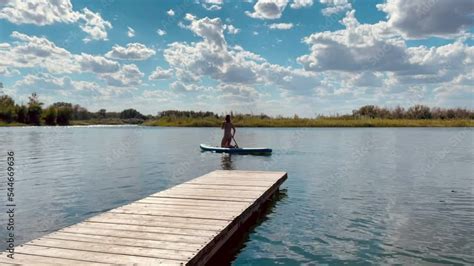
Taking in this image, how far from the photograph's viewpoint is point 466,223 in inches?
433

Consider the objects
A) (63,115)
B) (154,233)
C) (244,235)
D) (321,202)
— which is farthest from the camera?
(63,115)

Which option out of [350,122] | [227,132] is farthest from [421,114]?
[227,132]

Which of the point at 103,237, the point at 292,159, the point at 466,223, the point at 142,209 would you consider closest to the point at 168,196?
the point at 142,209

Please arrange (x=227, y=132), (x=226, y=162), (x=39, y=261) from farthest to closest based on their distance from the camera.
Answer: (x=227, y=132), (x=226, y=162), (x=39, y=261)

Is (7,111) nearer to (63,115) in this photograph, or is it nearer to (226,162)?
(63,115)

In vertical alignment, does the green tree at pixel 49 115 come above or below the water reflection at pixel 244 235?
above

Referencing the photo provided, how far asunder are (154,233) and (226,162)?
18.0m

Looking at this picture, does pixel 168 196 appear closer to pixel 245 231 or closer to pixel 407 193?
pixel 245 231

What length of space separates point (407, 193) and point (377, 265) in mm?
8193

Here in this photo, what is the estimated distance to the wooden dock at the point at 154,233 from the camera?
6.22m

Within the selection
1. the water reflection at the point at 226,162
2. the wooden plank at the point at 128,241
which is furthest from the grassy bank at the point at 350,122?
the wooden plank at the point at 128,241

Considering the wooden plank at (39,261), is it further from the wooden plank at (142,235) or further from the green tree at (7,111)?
the green tree at (7,111)

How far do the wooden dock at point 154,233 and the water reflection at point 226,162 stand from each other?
36.0 ft

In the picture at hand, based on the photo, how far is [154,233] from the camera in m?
7.54
